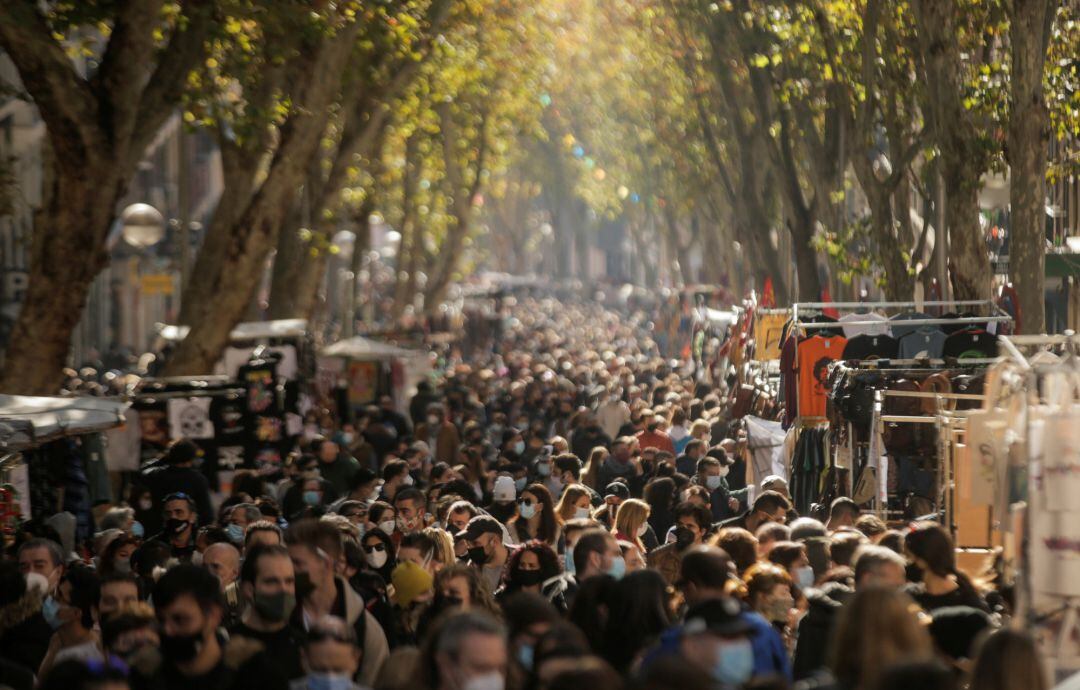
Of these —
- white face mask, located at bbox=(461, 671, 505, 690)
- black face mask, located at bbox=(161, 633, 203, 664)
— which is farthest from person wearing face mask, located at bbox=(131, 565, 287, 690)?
white face mask, located at bbox=(461, 671, 505, 690)

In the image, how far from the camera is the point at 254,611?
300 inches

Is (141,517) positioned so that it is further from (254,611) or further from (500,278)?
(500,278)

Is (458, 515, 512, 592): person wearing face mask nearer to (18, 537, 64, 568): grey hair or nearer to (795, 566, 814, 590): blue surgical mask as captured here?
(795, 566, 814, 590): blue surgical mask

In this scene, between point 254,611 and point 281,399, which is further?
point 281,399

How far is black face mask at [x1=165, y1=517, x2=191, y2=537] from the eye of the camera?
1218 cm

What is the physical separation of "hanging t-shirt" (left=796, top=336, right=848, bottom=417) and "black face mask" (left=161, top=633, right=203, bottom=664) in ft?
31.1

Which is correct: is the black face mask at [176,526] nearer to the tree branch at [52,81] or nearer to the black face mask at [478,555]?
the black face mask at [478,555]

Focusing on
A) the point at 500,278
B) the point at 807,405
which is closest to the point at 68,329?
the point at 807,405

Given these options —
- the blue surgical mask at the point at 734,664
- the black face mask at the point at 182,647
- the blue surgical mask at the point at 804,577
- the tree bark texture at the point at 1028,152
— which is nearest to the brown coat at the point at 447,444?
the tree bark texture at the point at 1028,152

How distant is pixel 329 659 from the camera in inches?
269

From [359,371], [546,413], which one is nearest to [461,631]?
[546,413]

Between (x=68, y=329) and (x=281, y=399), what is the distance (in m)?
4.53

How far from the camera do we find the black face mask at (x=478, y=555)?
10703 millimetres

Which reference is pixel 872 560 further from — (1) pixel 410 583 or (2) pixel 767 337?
(2) pixel 767 337
